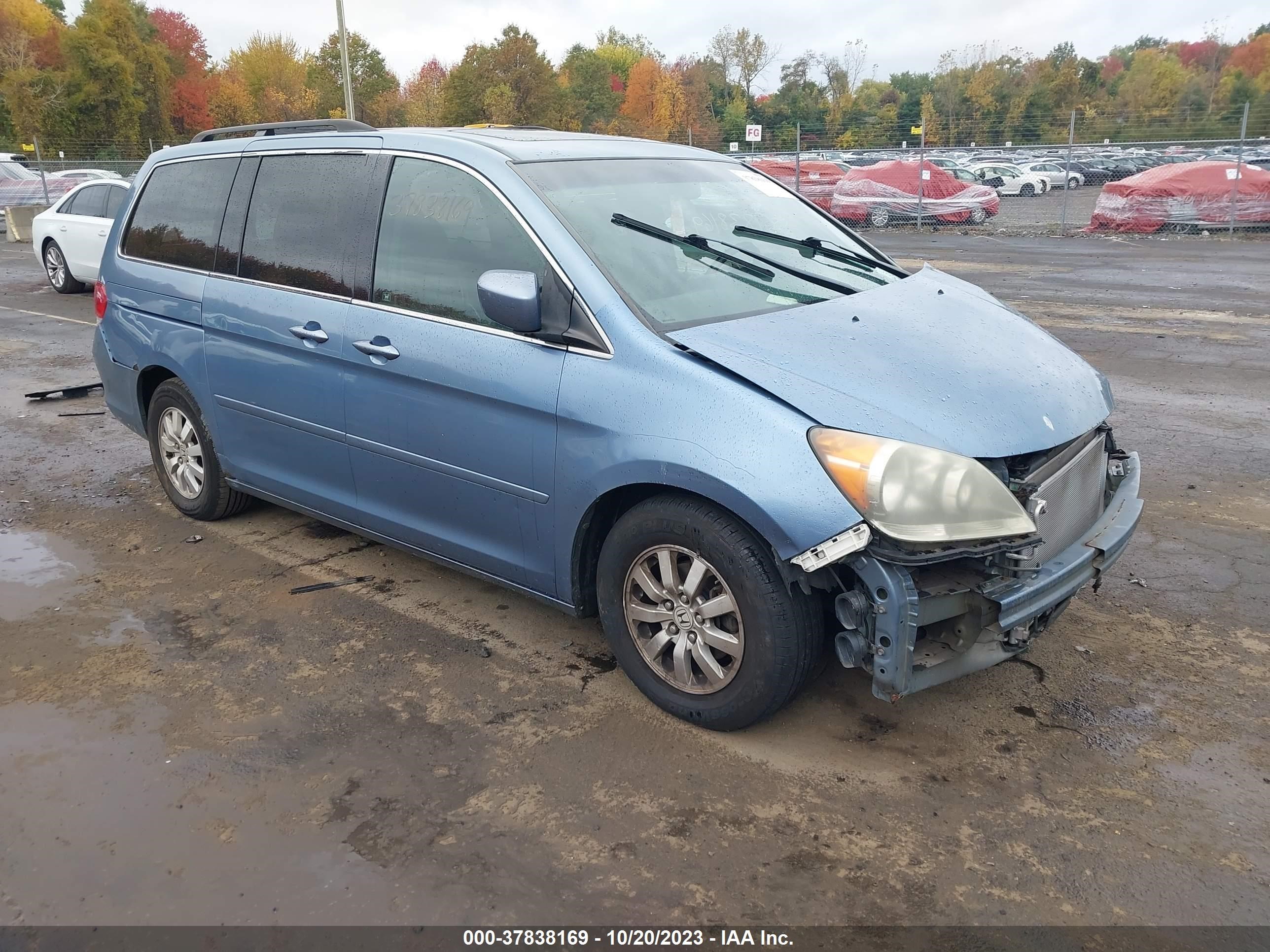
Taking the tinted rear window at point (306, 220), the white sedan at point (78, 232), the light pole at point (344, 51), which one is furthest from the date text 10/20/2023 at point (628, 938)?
the light pole at point (344, 51)

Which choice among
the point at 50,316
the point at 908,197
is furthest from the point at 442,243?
the point at 908,197

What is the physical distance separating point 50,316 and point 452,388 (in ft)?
37.6

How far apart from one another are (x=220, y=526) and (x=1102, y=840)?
4.52 m

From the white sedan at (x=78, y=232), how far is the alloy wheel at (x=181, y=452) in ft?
32.1

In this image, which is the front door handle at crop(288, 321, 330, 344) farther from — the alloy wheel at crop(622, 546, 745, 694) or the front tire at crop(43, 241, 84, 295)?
the front tire at crop(43, 241, 84, 295)

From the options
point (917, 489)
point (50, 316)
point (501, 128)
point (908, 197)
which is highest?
point (501, 128)

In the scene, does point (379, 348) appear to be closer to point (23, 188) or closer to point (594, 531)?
point (594, 531)

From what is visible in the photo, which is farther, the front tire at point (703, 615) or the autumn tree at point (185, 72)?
the autumn tree at point (185, 72)

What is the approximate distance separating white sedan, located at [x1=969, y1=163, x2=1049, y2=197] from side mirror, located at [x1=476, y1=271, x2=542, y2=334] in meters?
34.7

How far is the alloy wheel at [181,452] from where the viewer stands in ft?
17.7

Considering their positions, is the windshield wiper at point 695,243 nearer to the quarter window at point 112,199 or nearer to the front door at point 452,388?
the front door at point 452,388

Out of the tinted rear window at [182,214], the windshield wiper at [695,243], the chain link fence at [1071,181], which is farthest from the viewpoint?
the chain link fence at [1071,181]

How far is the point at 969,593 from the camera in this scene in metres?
3.04

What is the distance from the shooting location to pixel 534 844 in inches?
116
